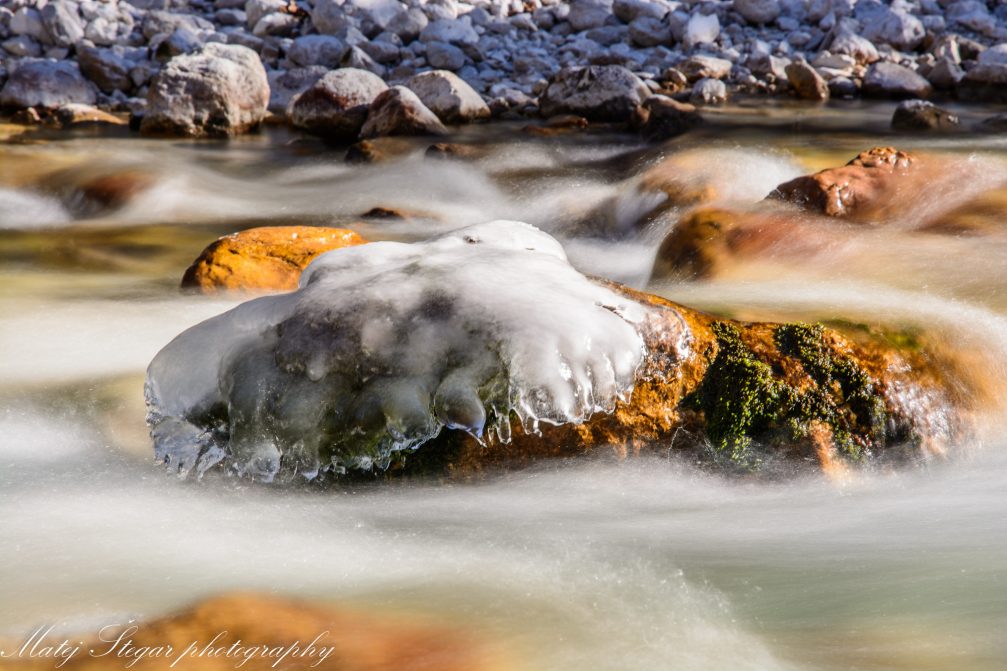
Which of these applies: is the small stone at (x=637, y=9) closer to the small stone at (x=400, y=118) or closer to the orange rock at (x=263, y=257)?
the small stone at (x=400, y=118)

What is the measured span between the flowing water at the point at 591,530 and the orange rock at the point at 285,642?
0.08 meters

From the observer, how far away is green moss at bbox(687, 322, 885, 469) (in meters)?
3.12

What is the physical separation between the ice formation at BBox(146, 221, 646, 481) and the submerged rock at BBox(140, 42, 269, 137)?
8057 millimetres

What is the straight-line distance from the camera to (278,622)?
7.54 ft

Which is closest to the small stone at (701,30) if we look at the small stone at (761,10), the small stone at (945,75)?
the small stone at (761,10)

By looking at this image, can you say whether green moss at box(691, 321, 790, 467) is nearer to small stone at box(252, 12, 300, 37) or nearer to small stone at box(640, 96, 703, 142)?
small stone at box(640, 96, 703, 142)

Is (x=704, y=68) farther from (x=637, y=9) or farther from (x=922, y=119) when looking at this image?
(x=922, y=119)

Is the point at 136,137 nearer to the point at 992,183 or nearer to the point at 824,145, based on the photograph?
the point at 824,145

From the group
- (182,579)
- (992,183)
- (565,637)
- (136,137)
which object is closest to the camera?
(565,637)

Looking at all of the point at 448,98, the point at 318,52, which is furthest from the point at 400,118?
the point at 318,52

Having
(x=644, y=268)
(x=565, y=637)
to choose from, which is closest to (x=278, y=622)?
(x=565, y=637)

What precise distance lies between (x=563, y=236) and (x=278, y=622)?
15.9 ft

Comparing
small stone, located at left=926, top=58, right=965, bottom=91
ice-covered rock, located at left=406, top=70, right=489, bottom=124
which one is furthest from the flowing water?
small stone, located at left=926, top=58, right=965, bottom=91

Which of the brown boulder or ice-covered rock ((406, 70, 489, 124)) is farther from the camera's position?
ice-covered rock ((406, 70, 489, 124))
